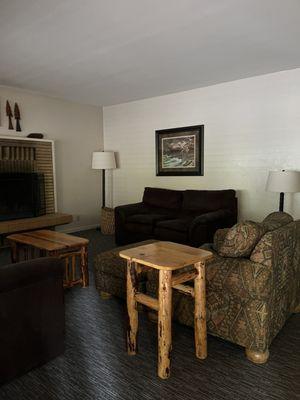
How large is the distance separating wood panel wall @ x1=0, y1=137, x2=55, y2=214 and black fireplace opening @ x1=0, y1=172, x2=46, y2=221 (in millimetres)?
115

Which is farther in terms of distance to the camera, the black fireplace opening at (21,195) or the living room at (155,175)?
the black fireplace opening at (21,195)

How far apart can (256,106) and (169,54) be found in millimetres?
1608

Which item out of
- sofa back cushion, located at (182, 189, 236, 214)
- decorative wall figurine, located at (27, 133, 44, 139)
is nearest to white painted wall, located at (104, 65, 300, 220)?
sofa back cushion, located at (182, 189, 236, 214)

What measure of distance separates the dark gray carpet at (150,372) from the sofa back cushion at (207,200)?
2199 mm

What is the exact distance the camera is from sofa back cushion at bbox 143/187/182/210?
195 inches

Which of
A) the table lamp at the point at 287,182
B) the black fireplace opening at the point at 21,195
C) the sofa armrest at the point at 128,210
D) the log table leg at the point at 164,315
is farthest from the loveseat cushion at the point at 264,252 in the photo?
the black fireplace opening at the point at 21,195

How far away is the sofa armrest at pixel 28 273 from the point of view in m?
1.66

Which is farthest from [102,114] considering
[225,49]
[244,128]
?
[225,49]

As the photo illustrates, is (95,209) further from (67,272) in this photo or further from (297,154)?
(297,154)

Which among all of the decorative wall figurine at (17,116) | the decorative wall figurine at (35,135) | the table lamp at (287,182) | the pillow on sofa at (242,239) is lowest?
the pillow on sofa at (242,239)

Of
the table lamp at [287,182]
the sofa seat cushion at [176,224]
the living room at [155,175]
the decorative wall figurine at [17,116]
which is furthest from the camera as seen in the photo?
the decorative wall figurine at [17,116]

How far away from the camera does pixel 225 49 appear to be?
331 cm

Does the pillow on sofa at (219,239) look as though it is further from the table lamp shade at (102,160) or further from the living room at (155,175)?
the table lamp shade at (102,160)

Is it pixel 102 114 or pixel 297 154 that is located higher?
pixel 102 114
